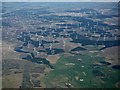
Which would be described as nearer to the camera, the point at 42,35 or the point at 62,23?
the point at 42,35

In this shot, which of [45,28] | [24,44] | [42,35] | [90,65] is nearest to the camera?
Result: [90,65]

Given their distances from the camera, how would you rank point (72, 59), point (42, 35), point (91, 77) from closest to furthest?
point (91, 77) → point (72, 59) → point (42, 35)

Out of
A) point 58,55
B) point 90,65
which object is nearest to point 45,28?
point 58,55

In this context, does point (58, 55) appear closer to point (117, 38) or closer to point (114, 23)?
point (117, 38)

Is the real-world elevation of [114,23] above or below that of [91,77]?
above

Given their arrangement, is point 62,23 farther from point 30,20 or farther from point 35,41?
point 35,41

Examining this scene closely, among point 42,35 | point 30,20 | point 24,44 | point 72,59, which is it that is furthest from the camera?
point 30,20

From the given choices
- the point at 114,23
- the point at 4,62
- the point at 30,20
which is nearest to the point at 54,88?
the point at 4,62

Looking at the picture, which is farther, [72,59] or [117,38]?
[117,38]

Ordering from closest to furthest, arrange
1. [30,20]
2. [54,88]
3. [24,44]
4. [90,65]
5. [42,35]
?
[54,88]
[90,65]
[24,44]
[42,35]
[30,20]
